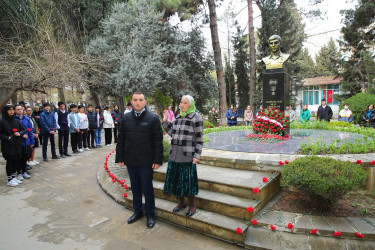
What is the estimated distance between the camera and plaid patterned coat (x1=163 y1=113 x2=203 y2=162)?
315 centimetres

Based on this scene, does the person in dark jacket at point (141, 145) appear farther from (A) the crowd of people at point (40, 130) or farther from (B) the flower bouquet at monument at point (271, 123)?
(B) the flower bouquet at monument at point (271, 123)

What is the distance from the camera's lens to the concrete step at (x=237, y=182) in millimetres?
3424

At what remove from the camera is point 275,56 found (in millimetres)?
7402

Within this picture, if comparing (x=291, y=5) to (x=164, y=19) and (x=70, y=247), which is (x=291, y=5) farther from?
(x=70, y=247)

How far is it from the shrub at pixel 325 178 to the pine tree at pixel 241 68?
24.3 metres

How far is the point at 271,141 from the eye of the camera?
648cm

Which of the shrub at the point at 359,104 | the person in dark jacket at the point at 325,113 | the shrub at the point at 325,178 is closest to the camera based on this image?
the shrub at the point at 325,178

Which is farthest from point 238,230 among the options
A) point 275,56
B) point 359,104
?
point 359,104

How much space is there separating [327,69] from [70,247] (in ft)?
113

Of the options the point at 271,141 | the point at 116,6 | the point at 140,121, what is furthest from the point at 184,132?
the point at 116,6

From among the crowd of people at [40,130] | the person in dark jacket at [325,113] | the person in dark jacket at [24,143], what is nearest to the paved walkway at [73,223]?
the person in dark jacket at [24,143]

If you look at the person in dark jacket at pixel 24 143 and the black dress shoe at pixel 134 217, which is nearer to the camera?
the black dress shoe at pixel 134 217

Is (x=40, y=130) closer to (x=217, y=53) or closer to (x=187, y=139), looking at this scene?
(x=187, y=139)

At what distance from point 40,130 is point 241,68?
23483 mm
